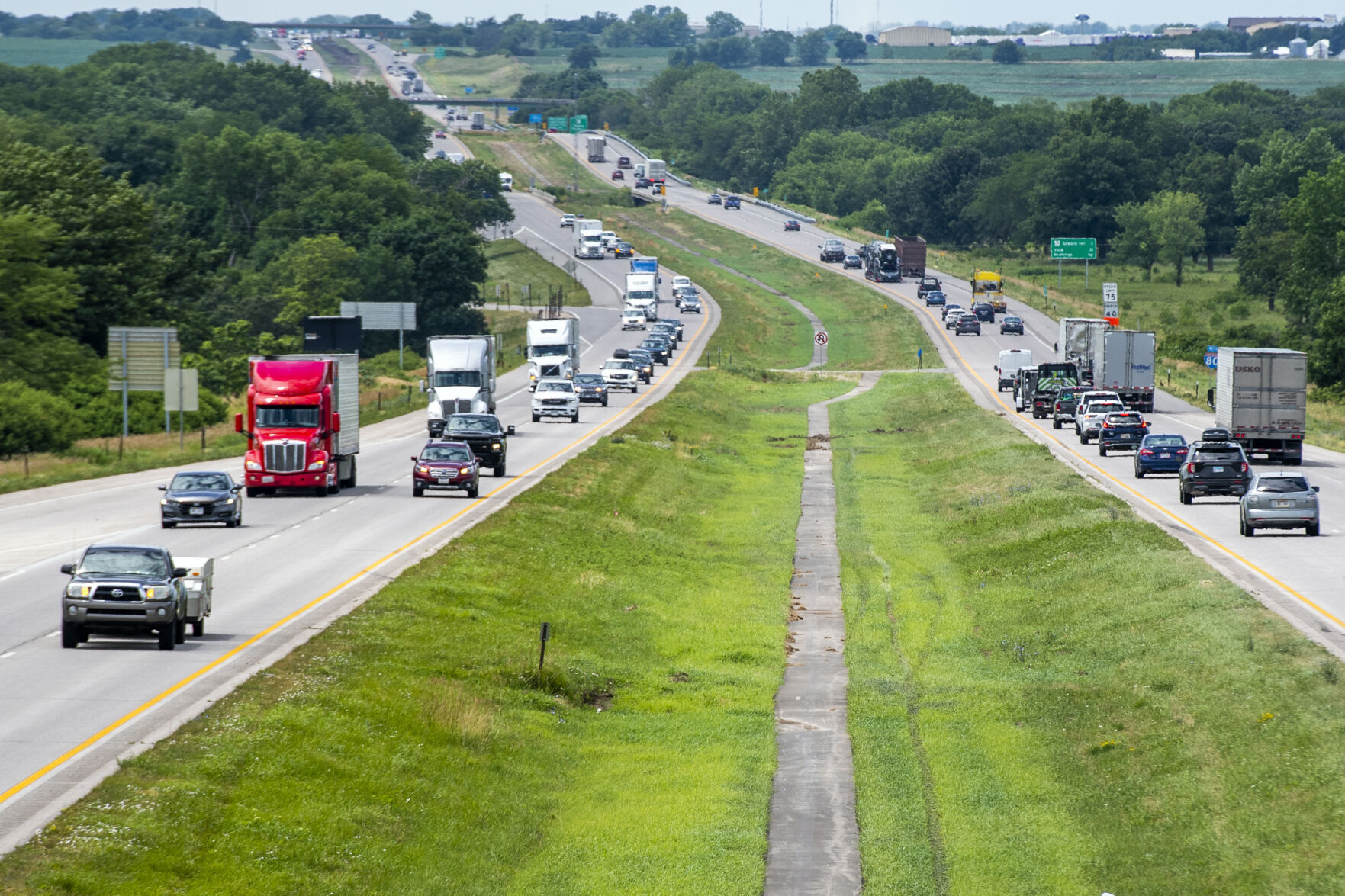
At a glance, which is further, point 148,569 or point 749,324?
point 749,324

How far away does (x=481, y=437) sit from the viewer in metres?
57.9

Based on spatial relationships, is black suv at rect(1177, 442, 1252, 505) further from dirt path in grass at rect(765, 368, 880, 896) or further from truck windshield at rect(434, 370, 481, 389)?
truck windshield at rect(434, 370, 481, 389)

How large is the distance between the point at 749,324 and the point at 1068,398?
6389 centimetres

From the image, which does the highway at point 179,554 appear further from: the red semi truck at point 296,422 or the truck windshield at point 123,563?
the truck windshield at point 123,563

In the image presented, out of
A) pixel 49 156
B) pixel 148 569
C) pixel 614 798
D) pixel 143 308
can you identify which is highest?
pixel 49 156

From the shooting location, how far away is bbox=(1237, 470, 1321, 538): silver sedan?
41375 millimetres

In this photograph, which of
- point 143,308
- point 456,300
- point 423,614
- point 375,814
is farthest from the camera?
point 456,300

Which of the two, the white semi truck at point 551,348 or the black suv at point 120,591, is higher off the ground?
the white semi truck at point 551,348

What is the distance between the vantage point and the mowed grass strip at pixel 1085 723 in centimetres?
1991

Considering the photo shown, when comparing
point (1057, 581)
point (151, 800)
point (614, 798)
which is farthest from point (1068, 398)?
point (151, 800)

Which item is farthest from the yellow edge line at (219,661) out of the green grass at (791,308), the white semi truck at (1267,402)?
the green grass at (791,308)

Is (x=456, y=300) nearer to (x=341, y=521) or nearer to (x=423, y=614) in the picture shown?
(x=341, y=521)

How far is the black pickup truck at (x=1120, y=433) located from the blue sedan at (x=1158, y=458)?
7.48 m

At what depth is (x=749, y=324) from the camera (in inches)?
5566
